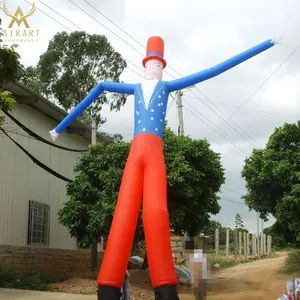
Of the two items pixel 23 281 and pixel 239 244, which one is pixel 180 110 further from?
pixel 239 244

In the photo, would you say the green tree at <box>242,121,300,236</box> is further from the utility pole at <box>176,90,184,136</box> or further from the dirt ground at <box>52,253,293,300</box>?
the utility pole at <box>176,90,184,136</box>

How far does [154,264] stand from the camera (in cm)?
595

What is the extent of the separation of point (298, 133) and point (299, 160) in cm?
102

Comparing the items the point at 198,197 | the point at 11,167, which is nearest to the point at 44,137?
the point at 11,167

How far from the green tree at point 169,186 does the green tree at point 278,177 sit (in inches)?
81.0

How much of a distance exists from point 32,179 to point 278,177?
6.95 m

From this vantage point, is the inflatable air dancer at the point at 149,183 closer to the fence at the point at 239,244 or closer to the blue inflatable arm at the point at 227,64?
the blue inflatable arm at the point at 227,64

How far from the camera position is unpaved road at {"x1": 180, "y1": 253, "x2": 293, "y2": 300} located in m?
12.2

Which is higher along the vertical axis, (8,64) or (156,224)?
(8,64)

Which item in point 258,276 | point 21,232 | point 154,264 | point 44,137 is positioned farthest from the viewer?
point 258,276

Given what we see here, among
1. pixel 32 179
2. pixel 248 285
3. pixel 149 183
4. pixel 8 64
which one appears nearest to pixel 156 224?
pixel 149 183

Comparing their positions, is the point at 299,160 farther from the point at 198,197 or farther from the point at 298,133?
the point at 198,197

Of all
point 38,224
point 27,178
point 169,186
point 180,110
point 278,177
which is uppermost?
point 180,110

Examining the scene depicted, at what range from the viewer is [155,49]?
704cm
